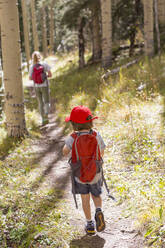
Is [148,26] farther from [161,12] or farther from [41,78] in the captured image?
[41,78]

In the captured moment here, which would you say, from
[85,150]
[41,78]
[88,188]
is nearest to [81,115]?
[85,150]

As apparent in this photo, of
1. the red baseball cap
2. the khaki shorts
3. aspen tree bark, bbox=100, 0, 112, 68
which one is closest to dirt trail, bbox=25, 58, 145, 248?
the khaki shorts

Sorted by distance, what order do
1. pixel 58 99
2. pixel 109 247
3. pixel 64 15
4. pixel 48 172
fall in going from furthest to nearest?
pixel 64 15, pixel 58 99, pixel 48 172, pixel 109 247

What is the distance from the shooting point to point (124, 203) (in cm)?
404

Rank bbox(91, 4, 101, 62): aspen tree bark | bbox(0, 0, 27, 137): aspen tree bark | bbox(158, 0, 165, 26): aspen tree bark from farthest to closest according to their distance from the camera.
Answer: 1. bbox(91, 4, 101, 62): aspen tree bark
2. bbox(158, 0, 165, 26): aspen tree bark
3. bbox(0, 0, 27, 137): aspen tree bark

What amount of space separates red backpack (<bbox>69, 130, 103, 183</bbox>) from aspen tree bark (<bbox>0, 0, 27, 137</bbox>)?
12.0 feet

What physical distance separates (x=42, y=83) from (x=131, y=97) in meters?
2.55

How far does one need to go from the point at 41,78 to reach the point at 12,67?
1448 mm

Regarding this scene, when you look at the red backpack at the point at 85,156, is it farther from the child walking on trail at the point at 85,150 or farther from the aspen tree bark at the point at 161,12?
the aspen tree bark at the point at 161,12

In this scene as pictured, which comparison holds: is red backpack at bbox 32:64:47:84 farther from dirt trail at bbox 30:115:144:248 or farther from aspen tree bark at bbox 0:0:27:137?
dirt trail at bbox 30:115:144:248

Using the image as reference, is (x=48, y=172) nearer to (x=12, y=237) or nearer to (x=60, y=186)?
(x=60, y=186)

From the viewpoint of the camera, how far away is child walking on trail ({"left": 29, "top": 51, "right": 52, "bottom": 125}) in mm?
7684

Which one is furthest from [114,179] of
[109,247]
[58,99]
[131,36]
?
[131,36]

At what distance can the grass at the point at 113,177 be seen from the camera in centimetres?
337
